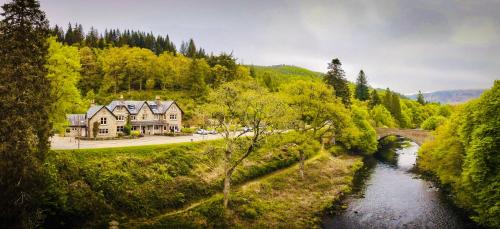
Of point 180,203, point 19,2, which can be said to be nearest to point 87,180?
point 180,203

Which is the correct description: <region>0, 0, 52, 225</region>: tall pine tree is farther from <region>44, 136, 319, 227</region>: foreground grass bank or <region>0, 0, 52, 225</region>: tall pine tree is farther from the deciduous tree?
the deciduous tree

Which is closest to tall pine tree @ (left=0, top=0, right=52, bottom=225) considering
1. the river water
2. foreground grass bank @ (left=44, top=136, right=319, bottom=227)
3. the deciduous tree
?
foreground grass bank @ (left=44, top=136, right=319, bottom=227)

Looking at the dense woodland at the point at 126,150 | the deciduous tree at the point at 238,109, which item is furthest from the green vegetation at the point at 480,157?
the deciduous tree at the point at 238,109

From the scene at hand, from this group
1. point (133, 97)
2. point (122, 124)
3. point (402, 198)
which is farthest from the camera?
point (133, 97)

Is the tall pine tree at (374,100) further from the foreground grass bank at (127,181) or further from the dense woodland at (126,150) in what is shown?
the foreground grass bank at (127,181)

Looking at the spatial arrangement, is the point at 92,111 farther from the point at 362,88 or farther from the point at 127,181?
the point at 362,88

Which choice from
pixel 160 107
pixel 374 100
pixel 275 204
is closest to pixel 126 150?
pixel 275 204

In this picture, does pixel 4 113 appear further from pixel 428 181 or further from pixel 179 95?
pixel 179 95
